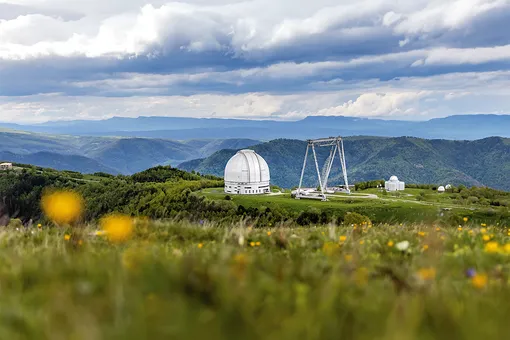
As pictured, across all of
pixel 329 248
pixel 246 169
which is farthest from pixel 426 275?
pixel 246 169

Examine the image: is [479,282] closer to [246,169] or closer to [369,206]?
[369,206]

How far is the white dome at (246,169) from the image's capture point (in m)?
153

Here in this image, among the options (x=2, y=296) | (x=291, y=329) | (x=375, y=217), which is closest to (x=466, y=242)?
(x=291, y=329)

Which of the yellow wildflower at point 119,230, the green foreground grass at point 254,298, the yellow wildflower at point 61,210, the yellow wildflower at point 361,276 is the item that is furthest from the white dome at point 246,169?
the yellow wildflower at point 361,276

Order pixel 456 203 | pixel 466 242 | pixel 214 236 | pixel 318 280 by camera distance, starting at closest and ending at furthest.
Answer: pixel 318 280 < pixel 466 242 < pixel 214 236 < pixel 456 203

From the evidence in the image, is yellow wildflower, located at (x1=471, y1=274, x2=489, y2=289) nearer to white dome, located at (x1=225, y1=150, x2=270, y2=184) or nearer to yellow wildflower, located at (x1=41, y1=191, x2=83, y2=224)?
yellow wildflower, located at (x1=41, y1=191, x2=83, y2=224)

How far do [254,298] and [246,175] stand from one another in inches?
5827

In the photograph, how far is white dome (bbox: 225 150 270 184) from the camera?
152875 mm

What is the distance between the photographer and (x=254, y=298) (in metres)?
4.63

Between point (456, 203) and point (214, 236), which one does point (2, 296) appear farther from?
point (456, 203)

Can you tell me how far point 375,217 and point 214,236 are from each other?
115 metres

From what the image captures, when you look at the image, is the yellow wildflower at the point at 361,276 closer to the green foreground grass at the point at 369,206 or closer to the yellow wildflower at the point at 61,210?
the yellow wildflower at the point at 61,210

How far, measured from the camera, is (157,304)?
171 inches

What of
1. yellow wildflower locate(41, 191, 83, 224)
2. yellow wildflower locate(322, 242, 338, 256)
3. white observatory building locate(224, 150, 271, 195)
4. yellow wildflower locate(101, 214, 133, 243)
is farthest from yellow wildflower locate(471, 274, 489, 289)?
white observatory building locate(224, 150, 271, 195)
